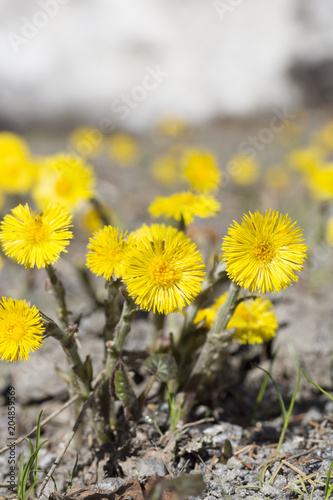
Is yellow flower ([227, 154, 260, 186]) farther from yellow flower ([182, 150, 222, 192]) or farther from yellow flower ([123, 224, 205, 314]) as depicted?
yellow flower ([123, 224, 205, 314])

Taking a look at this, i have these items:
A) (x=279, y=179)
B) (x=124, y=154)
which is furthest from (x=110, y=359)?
(x=124, y=154)

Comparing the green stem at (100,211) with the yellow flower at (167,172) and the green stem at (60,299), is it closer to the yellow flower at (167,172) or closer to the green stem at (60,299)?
the green stem at (60,299)

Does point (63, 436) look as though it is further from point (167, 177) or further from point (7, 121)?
point (7, 121)

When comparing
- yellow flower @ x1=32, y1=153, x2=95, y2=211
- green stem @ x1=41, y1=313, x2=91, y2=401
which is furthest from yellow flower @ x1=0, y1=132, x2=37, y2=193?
green stem @ x1=41, y1=313, x2=91, y2=401

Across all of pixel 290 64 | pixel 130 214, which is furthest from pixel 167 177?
pixel 290 64

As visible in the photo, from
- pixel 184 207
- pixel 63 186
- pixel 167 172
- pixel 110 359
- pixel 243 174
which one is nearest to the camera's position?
pixel 110 359

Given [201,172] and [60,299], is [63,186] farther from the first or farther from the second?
[60,299]

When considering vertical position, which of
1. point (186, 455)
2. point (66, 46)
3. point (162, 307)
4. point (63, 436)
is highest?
point (66, 46)
